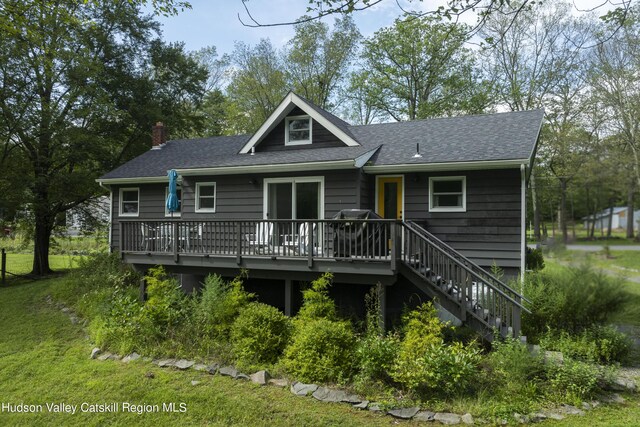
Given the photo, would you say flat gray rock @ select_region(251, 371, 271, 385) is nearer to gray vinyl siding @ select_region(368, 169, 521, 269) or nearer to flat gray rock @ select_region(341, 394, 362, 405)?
flat gray rock @ select_region(341, 394, 362, 405)

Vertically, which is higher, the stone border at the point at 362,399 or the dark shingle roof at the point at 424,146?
the dark shingle roof at the point at 424,146

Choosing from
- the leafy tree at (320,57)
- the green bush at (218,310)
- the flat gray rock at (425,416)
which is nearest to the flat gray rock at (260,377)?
the green bush at (218,310)

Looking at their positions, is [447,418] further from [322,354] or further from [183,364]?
[183,364]

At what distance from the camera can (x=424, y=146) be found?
11.2 metres

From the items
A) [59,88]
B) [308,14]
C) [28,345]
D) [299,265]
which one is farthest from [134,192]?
Answer: [308,14]

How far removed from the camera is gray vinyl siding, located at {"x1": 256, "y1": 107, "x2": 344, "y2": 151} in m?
11.7

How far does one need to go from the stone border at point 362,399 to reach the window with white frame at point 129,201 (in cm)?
863

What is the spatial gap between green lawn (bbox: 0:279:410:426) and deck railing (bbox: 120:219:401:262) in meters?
2.72

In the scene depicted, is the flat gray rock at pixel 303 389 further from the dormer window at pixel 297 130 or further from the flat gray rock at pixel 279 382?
the dormer window at pixel 297 130

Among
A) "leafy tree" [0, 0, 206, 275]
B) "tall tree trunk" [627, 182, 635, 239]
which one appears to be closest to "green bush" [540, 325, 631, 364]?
"tall tree trunk" [627, 182, 635, 239]

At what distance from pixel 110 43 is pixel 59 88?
11.6 ft

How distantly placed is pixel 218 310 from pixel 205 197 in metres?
5.29

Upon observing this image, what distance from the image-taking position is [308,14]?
457cm

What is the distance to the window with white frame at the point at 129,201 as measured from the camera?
586 inches
